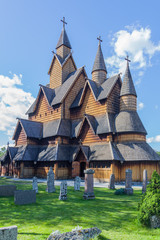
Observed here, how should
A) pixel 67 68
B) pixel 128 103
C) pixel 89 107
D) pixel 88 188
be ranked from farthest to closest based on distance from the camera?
pixel 67 68 → pixel 89 107 → pixel 128 103 → pixel 88 188

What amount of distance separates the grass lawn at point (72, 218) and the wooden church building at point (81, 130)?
13.7 m

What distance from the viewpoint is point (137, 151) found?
82.6 feet

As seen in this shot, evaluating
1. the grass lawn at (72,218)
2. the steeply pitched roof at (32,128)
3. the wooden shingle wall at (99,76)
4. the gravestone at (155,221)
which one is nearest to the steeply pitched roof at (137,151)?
the grass lawn at (72,218)

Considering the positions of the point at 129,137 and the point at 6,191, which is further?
the point at 129,137

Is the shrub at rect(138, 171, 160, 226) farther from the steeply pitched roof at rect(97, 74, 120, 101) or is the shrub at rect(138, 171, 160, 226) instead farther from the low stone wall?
the steeply pitched roof at rect(97, 74, 120, 101)

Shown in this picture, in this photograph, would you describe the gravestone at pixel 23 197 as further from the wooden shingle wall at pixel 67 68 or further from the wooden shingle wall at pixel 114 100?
the wooden shingle wall at pixel 67 68

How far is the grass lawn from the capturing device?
263 inches

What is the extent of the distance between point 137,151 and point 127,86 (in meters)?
9.89

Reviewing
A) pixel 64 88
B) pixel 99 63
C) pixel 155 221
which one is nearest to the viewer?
pixel 155 221

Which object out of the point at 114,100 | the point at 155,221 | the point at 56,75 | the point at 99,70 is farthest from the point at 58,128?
the point at 155,221

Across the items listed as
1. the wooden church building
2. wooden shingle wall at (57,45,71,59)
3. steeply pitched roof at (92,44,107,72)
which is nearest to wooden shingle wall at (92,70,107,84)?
the wooden church building

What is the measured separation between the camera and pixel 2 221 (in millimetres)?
8289

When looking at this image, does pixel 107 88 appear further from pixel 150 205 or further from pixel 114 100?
pixel 150 205

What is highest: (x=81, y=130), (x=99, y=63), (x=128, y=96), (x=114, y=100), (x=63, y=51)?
(x=63, y=51)
